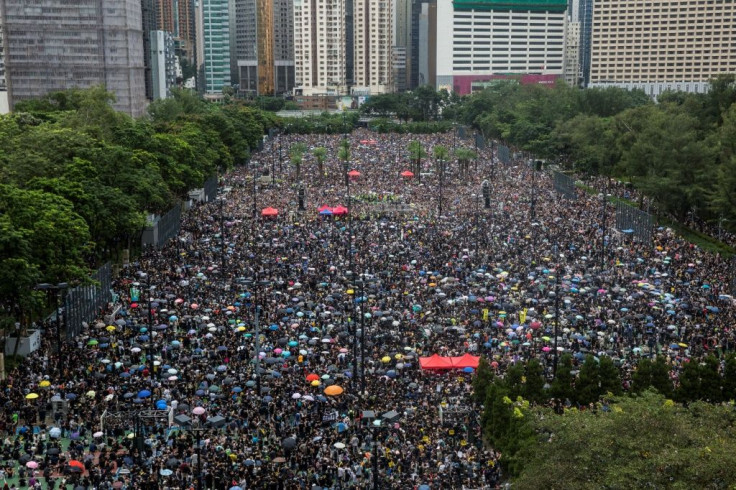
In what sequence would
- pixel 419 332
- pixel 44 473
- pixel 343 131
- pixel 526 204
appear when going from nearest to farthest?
pixel 44 473
pixel 419 332
pixel 526 204
pixel 343 131

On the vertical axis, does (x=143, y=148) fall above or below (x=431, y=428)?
above

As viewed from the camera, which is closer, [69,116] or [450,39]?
[69,116]

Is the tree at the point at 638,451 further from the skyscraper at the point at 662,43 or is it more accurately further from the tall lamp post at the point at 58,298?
the skyscraper at the point at 662,43

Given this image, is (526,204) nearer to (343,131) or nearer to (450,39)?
(343,131)

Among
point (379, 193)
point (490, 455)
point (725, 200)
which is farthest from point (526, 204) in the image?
point (490, 455)

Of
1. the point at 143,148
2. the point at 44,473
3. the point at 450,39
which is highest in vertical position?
the point at 450,39

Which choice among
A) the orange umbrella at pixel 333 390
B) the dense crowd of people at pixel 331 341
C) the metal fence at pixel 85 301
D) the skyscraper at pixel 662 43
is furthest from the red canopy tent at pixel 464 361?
the skyscraper at pixel 662 43

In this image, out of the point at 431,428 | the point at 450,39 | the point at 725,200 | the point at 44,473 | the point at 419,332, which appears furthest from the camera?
the point at 450,39
